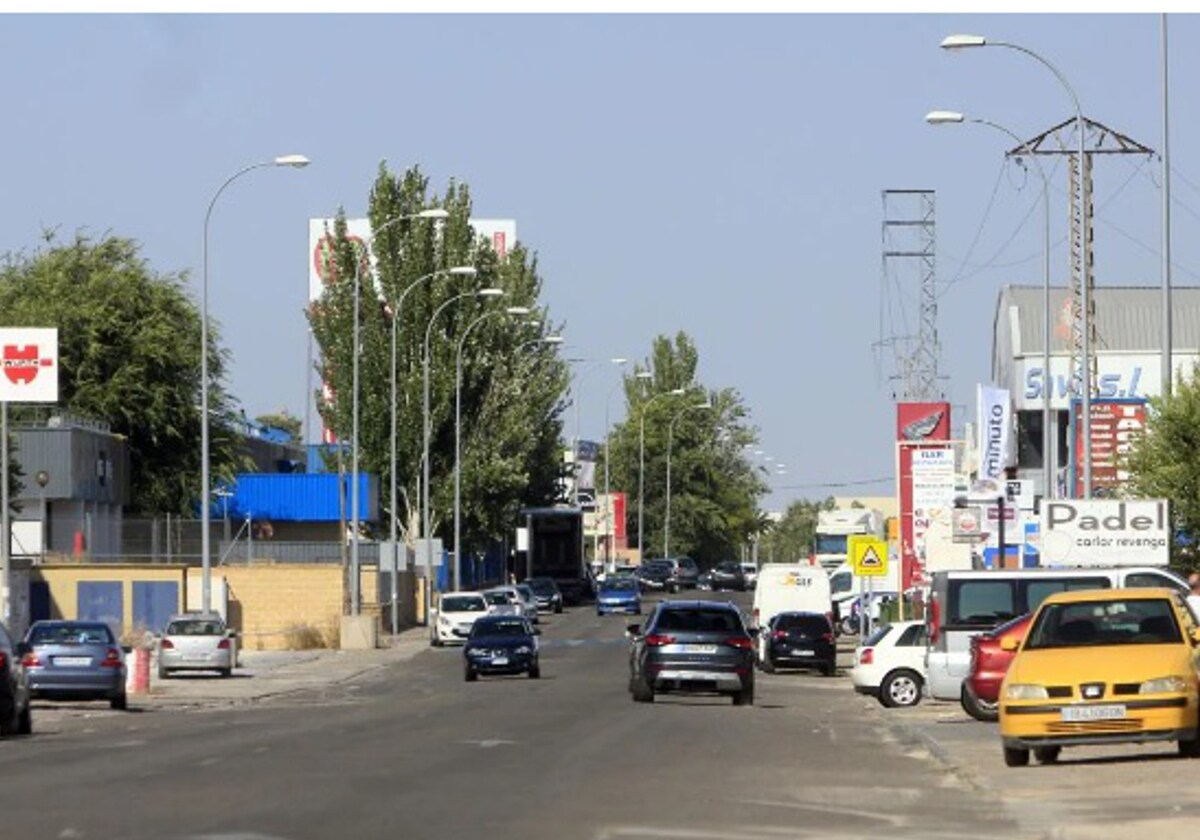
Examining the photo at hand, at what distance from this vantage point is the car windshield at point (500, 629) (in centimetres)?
5538

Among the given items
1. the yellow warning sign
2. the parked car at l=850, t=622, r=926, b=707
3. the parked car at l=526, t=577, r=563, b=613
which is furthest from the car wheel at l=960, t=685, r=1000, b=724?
the parked car at l=526, t=577, r=563, b=613

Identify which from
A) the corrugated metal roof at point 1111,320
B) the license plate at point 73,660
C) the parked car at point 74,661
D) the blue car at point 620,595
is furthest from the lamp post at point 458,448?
the license plate at point 73,660

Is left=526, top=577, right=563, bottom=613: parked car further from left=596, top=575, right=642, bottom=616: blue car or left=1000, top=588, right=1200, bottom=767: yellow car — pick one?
left=1000, top=588, right=1200, bottom=767: yellow car

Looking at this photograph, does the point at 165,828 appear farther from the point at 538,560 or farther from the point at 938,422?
the point at 538,560

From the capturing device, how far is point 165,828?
61.5 feet

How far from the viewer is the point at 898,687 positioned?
143 ft

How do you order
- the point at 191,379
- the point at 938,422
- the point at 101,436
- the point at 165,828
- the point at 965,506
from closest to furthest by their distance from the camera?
the point at 165,828, the point at 965,506, the point at 938,422, the point at 101,436, the point at 191,379

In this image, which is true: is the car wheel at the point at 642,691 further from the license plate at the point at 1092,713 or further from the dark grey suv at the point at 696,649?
the license plate at the point at 1092,713

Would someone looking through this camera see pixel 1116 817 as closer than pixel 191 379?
Yes

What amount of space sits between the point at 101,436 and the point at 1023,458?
127ft

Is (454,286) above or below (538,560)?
above

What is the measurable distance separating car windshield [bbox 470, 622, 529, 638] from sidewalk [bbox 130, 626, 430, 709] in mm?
3020

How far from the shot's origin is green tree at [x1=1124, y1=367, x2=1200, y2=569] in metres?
48.2

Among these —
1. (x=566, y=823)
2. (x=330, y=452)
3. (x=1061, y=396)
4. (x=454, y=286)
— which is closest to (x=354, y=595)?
(x=454, y=286)
